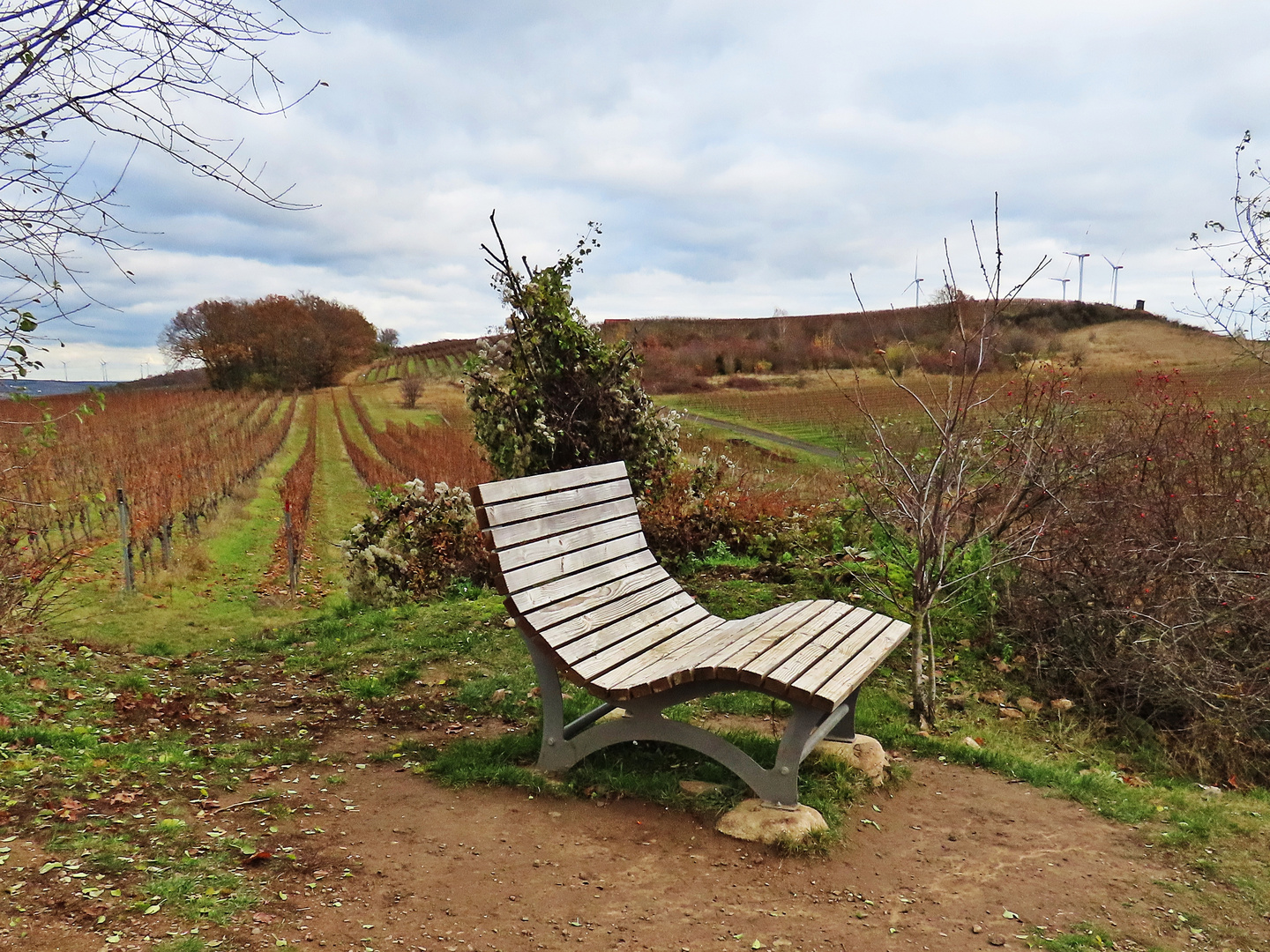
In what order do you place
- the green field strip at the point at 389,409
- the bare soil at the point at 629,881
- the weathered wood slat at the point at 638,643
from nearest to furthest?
the bare soil at the point at 629,881 < the weathered wood slat at the point at 638,643 < the green field strip at the point at 389,409

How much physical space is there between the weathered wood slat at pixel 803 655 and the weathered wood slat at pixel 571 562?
106 centimetres

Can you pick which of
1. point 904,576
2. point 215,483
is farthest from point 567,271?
point 215,483

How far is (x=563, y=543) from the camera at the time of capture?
13.5 feet

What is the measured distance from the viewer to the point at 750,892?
117 inches

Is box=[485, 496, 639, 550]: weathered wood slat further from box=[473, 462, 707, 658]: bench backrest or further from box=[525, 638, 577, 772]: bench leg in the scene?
box=[525, 638, 577, 772]: bench leg

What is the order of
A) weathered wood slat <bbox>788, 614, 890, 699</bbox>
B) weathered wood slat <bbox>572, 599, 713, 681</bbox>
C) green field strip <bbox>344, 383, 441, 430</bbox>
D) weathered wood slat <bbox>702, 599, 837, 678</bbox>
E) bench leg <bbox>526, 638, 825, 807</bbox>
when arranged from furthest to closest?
green field strip <bbox>344, 383, 441, 430</bbox> < weathered wood slat <bbox>572, 599, 713, 681</bbox> < bench leg <bbox>526, 638, 825, 807</bbox> < weathered wood slat <bbox>702, 599, 837, 678</bbox> < weathered wood slat <bbox>788, 614, 890, 699</bbox>

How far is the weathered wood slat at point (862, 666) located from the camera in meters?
3.14

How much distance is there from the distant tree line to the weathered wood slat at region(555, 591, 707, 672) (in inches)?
1431

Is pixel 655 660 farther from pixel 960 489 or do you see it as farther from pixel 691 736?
pixel 960 489

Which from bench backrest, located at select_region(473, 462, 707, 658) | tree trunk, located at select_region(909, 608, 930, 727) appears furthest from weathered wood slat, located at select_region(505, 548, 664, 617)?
tree trunk, located at select_region(909, 608, 930, 727)

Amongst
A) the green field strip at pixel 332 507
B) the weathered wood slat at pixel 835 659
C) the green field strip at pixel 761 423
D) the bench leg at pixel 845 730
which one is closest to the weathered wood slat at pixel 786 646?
the weathered wood slat at pixel 835 659

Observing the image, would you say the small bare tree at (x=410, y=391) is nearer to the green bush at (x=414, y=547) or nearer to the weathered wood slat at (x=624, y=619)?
the green bush at (x=414, y=547)

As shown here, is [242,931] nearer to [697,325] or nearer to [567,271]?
[567,271]

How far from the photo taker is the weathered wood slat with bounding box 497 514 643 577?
3723mm
